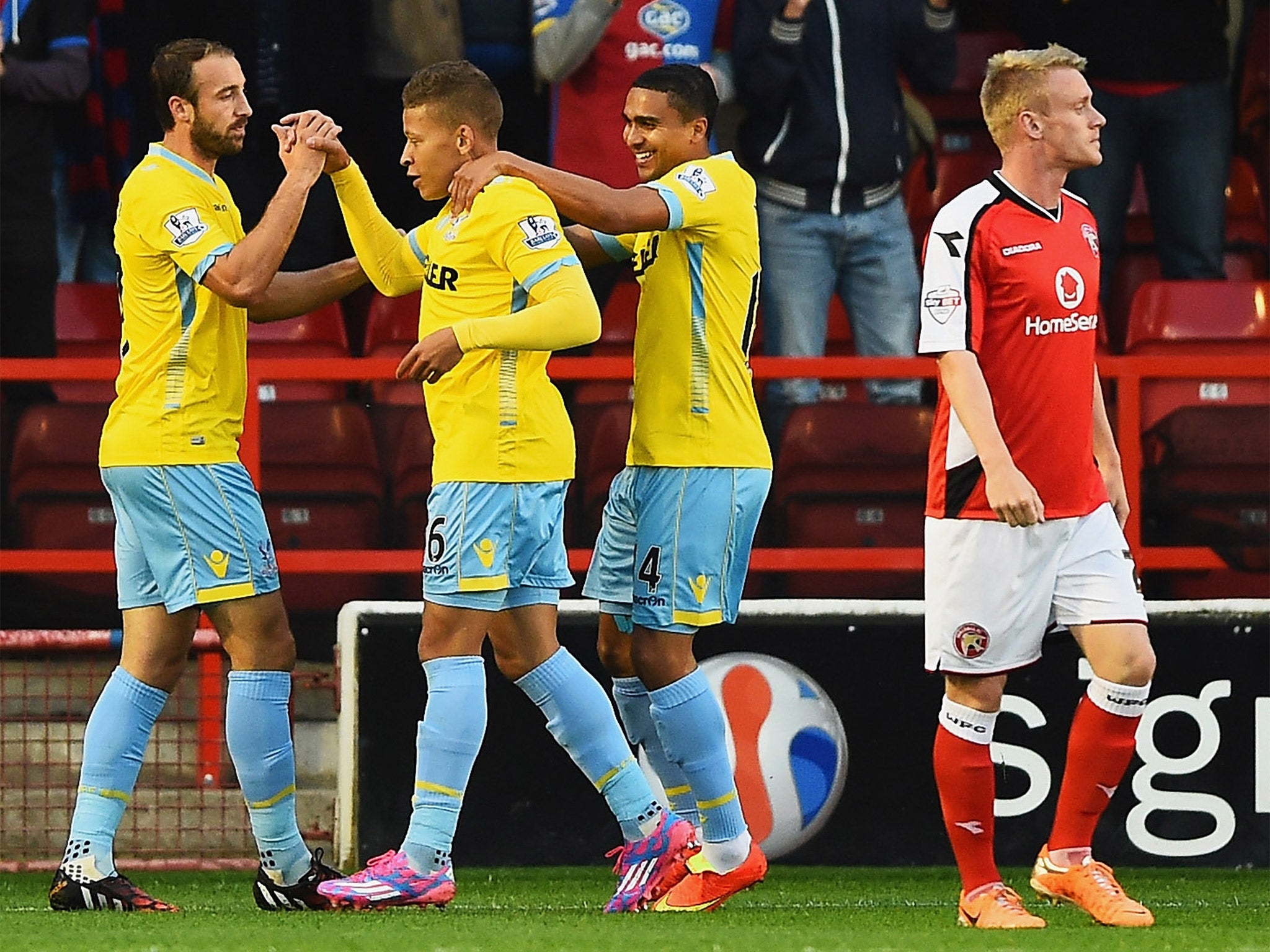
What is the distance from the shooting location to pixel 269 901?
17.4ft

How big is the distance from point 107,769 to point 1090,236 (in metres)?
→ 2.48

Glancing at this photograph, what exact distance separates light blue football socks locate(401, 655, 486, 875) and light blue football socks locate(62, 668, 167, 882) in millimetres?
686

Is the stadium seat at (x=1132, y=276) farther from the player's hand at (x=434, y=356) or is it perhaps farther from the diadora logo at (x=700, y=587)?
the player's hand at (x=434, y=356)

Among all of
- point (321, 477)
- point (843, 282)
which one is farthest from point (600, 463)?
point (843, 282)

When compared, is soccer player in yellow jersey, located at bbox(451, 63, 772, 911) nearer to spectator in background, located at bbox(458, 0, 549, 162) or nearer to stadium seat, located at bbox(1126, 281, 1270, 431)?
spectator in background, located at bbox(458, 0, 549, 162)

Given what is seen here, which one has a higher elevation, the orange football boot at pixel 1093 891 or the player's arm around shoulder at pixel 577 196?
the player's arm around shoulder at pixel 577 196

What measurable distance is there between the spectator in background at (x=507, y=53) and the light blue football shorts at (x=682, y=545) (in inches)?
121

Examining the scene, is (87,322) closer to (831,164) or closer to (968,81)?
(831,164)

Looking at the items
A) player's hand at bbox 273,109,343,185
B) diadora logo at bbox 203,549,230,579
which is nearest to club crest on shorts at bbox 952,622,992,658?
diadora logo at bbox 203,549,230,579

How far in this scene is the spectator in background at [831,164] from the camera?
7.52m

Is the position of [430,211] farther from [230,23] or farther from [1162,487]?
[1162,487]

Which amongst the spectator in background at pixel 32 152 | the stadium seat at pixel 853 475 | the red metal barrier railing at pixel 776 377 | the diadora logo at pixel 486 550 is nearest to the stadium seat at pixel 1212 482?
the red metal barrier railing at pixel 776 377

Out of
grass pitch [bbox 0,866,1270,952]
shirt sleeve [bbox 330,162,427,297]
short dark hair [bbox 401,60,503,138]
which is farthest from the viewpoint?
shirt sleeve [bbox 330,162,427,297]

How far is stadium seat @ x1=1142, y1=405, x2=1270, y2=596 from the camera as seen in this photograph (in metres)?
7.02
